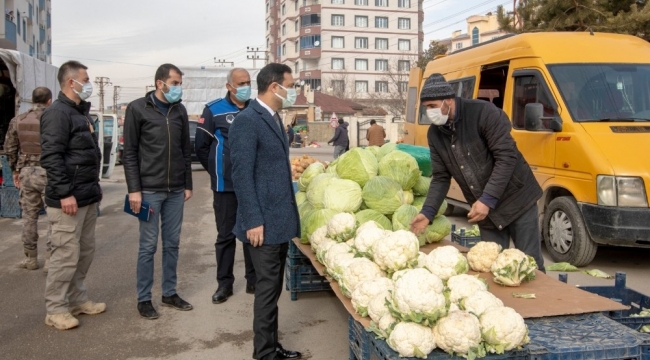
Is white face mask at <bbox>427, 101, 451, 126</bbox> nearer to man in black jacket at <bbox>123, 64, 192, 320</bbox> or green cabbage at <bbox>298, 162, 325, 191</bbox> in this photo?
man in black jacket at <bbox>123, 64, 192, 320</bbox>

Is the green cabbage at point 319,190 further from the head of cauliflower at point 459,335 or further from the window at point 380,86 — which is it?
the window at point 380,86

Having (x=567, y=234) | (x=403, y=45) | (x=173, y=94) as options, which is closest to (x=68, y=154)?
(x=173, y=94)

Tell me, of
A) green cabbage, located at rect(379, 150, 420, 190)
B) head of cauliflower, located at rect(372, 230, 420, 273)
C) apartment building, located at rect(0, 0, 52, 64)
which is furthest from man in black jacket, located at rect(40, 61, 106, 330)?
apartment building, located at rect(0, 0, 52, 64)

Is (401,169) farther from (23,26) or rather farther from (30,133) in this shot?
(23,26)

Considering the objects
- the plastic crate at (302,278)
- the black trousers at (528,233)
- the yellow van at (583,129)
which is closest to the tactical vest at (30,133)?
the plastic crate at (302,278)

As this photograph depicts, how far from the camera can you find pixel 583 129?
6883 mm

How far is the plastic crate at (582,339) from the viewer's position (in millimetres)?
3008

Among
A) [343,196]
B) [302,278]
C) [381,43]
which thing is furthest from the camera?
[381,43]

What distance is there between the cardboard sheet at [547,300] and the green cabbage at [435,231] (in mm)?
1039

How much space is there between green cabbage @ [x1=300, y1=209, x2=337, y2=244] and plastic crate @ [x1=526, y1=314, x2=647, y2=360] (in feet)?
8.02

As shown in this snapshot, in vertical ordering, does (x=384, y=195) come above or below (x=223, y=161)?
below

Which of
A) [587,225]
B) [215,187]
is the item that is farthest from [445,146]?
[587,225]

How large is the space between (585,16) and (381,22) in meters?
73.6

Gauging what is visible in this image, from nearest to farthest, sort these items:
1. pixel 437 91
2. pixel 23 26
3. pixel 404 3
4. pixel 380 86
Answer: pixel 437 91, pixel 23 26, pixel 380 86, pixel 404 3
